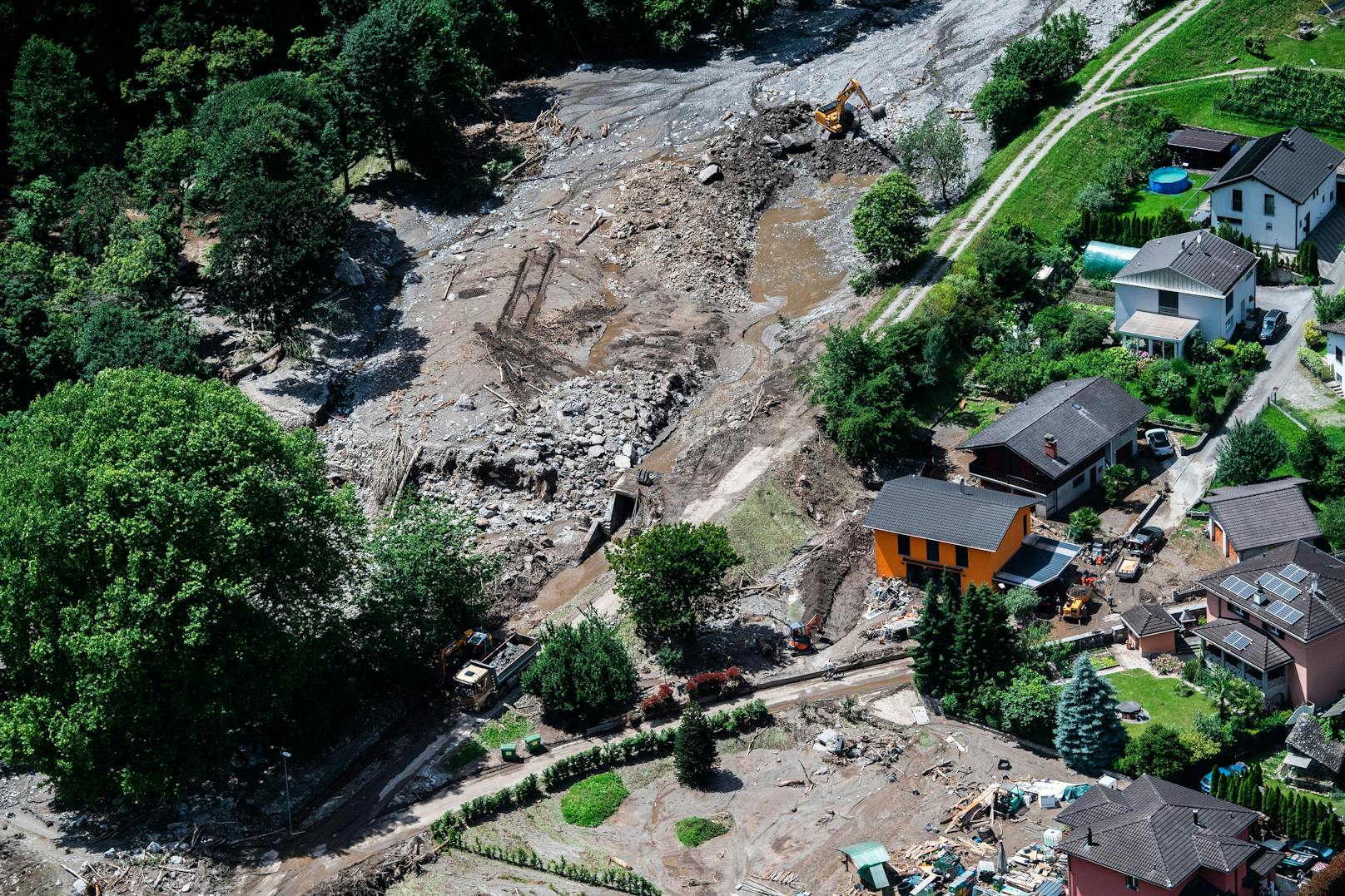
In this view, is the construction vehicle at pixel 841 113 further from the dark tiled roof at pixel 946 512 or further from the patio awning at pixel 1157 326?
the dark tiled roof at pixel 946 512

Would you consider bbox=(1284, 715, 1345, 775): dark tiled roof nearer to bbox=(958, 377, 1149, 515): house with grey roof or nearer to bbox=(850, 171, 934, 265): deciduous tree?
bbox=(958, 377, 1149, 515): house with grey roof

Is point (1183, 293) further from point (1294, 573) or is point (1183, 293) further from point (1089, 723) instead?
point (1089, 723)

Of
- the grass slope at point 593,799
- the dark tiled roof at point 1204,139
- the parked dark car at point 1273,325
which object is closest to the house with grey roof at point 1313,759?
the grass slope at point 593,799

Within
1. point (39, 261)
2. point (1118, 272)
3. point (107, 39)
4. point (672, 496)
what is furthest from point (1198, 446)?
point (107, 39)

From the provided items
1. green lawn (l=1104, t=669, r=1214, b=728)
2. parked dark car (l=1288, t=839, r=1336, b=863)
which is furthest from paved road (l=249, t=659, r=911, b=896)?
parked dark car (l=1288, t=839, r=1336, b=863)

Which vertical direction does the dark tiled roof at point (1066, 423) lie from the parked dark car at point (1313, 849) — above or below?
above

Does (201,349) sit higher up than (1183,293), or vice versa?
(201,349)

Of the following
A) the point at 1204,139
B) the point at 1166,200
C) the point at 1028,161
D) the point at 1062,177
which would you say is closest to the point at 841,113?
the point at 1028,161
